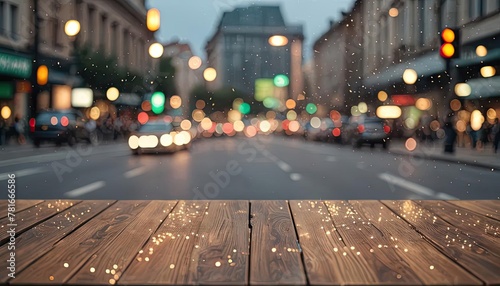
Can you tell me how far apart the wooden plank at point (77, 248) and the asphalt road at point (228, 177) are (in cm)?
149

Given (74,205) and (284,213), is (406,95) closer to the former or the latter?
(284,213)

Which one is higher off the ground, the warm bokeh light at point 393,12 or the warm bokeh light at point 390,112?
the warm bokeh light at point 393,12

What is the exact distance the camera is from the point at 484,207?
3.22 m

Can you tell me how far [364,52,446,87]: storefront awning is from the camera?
12.3 feet

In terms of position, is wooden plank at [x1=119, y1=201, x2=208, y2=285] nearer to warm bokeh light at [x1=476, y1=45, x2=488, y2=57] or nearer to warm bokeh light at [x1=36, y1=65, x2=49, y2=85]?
warm bokeh light at [x1=36, y1=65, x2=49, y2=85]

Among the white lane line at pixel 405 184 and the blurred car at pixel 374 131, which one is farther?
the white lane line at pixel 405 184

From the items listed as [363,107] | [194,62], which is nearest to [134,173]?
[194,62]

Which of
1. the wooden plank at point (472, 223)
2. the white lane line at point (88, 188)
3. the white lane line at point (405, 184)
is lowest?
the white lane line at point (405, 184)

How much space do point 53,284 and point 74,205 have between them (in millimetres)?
1637

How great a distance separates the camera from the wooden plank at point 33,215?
8.14ft

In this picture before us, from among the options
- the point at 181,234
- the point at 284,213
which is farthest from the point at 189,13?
the point at 181,234

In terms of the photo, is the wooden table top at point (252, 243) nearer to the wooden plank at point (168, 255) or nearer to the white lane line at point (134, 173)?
the wooden plank at point (168, 255)

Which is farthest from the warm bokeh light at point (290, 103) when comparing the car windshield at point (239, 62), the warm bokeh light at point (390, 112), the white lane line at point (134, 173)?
the white lane line at point (134, 173)

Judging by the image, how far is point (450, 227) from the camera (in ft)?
8.46
